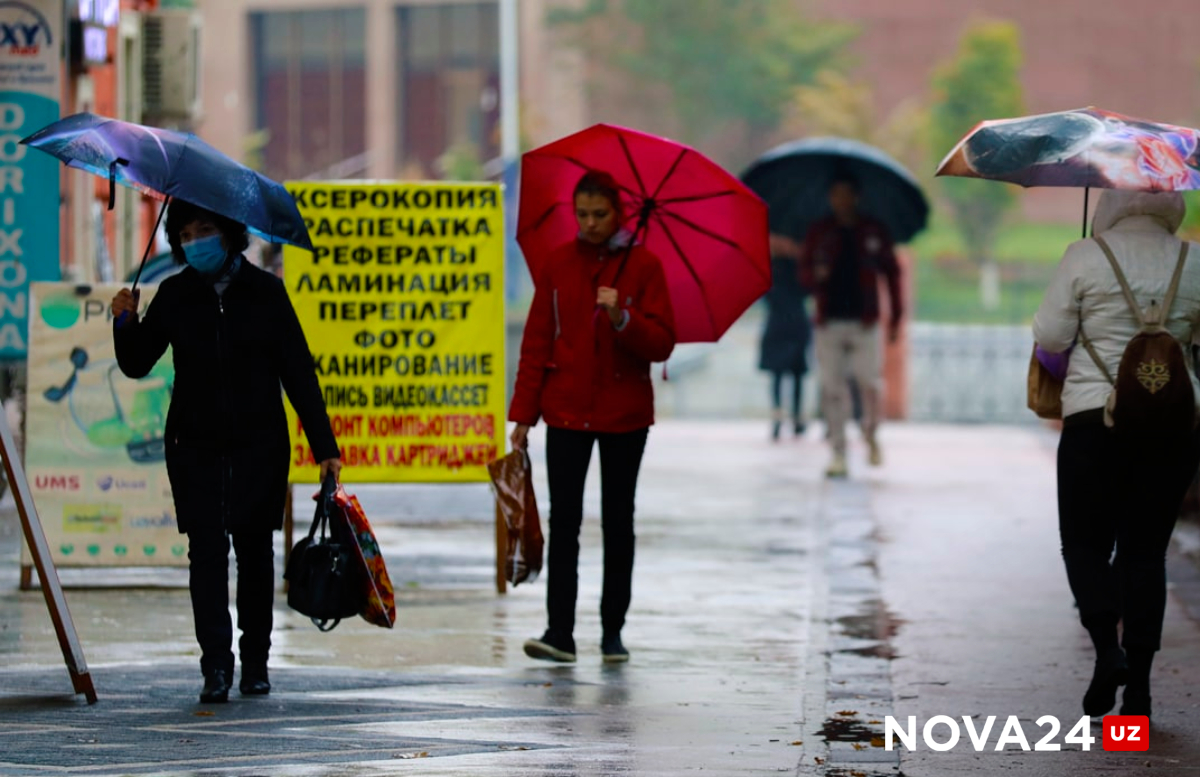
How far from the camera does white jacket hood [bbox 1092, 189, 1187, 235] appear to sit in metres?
7.23

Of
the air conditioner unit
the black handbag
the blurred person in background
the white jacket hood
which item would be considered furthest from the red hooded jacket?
the blurred person in background

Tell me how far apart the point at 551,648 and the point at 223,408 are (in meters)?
1.66

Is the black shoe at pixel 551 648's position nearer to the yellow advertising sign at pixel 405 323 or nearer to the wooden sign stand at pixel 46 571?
the wooden sign stand at pixel 46 571

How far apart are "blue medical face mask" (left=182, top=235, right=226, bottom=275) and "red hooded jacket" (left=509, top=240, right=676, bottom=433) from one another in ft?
4.41

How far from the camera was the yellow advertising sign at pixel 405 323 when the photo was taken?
10.0 meters

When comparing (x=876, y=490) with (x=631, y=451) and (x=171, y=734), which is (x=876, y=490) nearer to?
(x=631, y=451)

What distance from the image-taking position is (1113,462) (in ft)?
23.5

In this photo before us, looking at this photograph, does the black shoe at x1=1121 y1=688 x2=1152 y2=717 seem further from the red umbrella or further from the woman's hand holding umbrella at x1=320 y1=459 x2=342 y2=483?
the woman's hand holding umbrella at x1=320 y1=459 x2=342 y2=483

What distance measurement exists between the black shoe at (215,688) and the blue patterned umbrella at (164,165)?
1439mm

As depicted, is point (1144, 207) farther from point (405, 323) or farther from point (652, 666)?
point (405, 323)

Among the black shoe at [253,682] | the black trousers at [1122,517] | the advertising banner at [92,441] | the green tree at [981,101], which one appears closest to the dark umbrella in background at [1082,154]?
the black trousers at [1122,517]

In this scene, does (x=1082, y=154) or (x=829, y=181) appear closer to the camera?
(x=1082, y=154)

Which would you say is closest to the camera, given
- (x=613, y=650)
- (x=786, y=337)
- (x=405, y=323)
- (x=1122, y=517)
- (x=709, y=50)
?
(x=1122, y=517)

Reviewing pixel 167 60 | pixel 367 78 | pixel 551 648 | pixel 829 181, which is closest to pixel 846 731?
pixel 551 648
